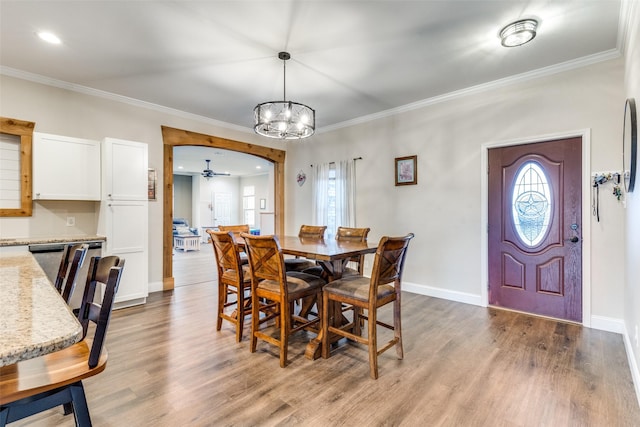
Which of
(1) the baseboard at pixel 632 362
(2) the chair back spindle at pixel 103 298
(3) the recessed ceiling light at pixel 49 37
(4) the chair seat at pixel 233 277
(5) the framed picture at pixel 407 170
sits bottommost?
(1) the baseboard at pixel 632 362

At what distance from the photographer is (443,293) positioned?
161 inches

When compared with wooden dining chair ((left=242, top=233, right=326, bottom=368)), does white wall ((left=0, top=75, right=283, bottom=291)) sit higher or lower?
higher

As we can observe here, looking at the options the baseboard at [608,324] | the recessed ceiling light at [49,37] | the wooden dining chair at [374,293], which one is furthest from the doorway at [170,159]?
the baseboard at [608,324]

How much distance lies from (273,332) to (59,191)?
9.78 feet

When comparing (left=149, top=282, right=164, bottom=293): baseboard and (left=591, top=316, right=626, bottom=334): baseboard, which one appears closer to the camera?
(left=591, top=316, right=626, bottom=334): baseboard

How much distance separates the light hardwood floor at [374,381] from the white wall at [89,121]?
5.56ft

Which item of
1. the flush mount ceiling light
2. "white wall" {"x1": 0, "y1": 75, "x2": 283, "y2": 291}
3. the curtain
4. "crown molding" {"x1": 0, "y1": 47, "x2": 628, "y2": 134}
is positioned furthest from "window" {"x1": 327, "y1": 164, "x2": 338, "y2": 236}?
the flush mount ceiling light

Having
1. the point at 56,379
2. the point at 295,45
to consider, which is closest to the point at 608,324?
the point at 295,45

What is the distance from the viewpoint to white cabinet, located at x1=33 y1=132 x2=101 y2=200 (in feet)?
11.2

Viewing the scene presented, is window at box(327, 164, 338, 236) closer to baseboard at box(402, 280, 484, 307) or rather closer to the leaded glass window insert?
baseboard at box(402, 280, 484, 307)

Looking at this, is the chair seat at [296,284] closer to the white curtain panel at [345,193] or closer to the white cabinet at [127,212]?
the white cabinet at [127,212]

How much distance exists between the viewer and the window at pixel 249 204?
40.2 ft

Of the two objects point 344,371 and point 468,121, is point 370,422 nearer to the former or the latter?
point 344,371

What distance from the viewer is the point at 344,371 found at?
2244 mm
